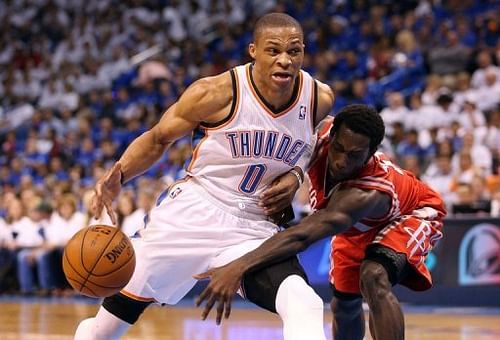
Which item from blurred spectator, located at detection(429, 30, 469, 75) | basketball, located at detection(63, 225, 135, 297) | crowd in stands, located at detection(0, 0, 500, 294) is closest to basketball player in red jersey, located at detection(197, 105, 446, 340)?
basketball, located at detection(63, 225, 135, 297)

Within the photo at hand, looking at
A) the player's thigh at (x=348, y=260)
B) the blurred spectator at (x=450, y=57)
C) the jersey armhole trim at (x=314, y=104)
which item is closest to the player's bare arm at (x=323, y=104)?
the jersey armhole trim at (x=314, y=104)

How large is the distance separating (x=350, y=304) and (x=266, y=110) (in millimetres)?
1526

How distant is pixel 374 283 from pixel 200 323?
4548 millimetres

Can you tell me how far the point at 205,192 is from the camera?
5.06 meters

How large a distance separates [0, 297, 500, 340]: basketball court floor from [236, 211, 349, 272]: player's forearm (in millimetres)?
3056

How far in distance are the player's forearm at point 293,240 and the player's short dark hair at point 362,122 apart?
0.48 m

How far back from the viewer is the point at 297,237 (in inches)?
190

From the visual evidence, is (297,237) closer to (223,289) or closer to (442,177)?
(223,289)

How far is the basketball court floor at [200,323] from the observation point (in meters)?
8.40

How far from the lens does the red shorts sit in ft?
18.3

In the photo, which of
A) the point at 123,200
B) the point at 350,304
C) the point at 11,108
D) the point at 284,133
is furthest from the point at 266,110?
the point at 11,108

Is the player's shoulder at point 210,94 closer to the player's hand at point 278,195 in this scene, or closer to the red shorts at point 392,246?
the player's hand at point 278,195

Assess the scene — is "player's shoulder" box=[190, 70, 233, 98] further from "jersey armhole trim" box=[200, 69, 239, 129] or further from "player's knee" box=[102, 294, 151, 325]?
"player's knee" box=[102, 294, 151, 325]

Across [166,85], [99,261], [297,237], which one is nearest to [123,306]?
[99,261]
